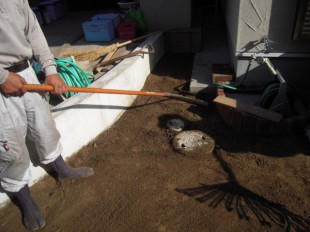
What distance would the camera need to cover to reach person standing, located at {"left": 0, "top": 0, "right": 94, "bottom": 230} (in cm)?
253

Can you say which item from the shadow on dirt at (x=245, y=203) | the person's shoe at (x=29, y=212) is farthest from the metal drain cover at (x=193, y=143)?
the person's shoe at (x=29, y=212)

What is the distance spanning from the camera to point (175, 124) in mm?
4379

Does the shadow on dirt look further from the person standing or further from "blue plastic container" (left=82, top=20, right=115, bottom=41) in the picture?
"blue plastic container" (left=82, top=20, right=115, bottom=41)

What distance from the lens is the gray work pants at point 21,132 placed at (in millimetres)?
2672

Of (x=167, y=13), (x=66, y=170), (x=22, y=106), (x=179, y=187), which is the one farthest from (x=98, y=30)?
(x=179, y=187)

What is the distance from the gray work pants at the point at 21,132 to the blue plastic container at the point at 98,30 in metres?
3.65

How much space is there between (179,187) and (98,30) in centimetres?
436

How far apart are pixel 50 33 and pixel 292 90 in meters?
6.05

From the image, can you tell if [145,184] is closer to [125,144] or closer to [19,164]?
[125,144]

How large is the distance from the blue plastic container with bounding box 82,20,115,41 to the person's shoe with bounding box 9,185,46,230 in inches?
167

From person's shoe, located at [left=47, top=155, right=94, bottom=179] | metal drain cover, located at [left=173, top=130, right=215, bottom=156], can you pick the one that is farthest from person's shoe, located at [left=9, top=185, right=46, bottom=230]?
metal drain cover, located at [left=173, top=130, right=215, bottom=156]

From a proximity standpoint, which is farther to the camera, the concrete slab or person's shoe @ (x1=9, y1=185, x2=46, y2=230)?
the concrete slab

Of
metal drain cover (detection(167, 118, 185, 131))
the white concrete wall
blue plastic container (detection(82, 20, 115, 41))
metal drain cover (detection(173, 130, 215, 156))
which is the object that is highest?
blue plastic container (detection(82, 20, 115, 41))

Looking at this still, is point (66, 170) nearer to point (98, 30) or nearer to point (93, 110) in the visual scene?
point (93, 110)
